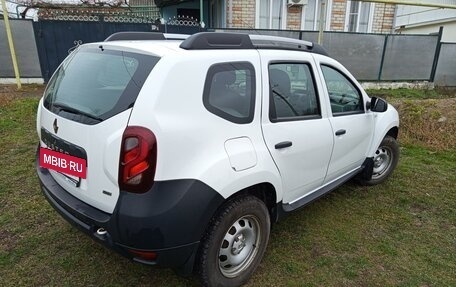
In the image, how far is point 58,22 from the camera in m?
9.41

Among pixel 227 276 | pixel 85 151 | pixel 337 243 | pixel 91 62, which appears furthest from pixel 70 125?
pixel 337 243

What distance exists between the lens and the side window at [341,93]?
9.93ft

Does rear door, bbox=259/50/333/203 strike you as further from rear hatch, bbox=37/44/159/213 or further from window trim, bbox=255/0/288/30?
window trim, bbox=255/0/288/30

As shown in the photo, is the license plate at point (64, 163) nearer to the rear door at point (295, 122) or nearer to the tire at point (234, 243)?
the tire at point (234, 243)

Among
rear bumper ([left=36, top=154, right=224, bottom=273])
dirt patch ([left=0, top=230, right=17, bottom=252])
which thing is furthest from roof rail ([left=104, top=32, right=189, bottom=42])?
dirt patch ([left=0, top=230, right=17, bottom=252])

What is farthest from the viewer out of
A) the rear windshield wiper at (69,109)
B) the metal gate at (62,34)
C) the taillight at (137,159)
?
the metal gate at (62,34)

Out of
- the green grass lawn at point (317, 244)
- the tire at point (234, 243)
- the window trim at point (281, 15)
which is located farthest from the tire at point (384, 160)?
the window trim at point (281, 15)

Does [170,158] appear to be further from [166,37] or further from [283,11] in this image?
[283,11]

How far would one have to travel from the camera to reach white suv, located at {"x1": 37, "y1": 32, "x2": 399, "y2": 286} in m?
1.81

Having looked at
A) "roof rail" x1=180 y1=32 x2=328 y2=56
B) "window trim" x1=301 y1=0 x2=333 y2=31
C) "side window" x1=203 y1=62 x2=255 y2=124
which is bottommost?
"side window" x1=203 y1=62 x2=255 y2=124

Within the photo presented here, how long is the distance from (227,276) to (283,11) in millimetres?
11491

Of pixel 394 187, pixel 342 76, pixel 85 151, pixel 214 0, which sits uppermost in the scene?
pixel 214 0

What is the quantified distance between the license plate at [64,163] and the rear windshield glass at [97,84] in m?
0.25

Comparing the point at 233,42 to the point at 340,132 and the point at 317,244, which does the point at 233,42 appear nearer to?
Result: the point at 340,132
